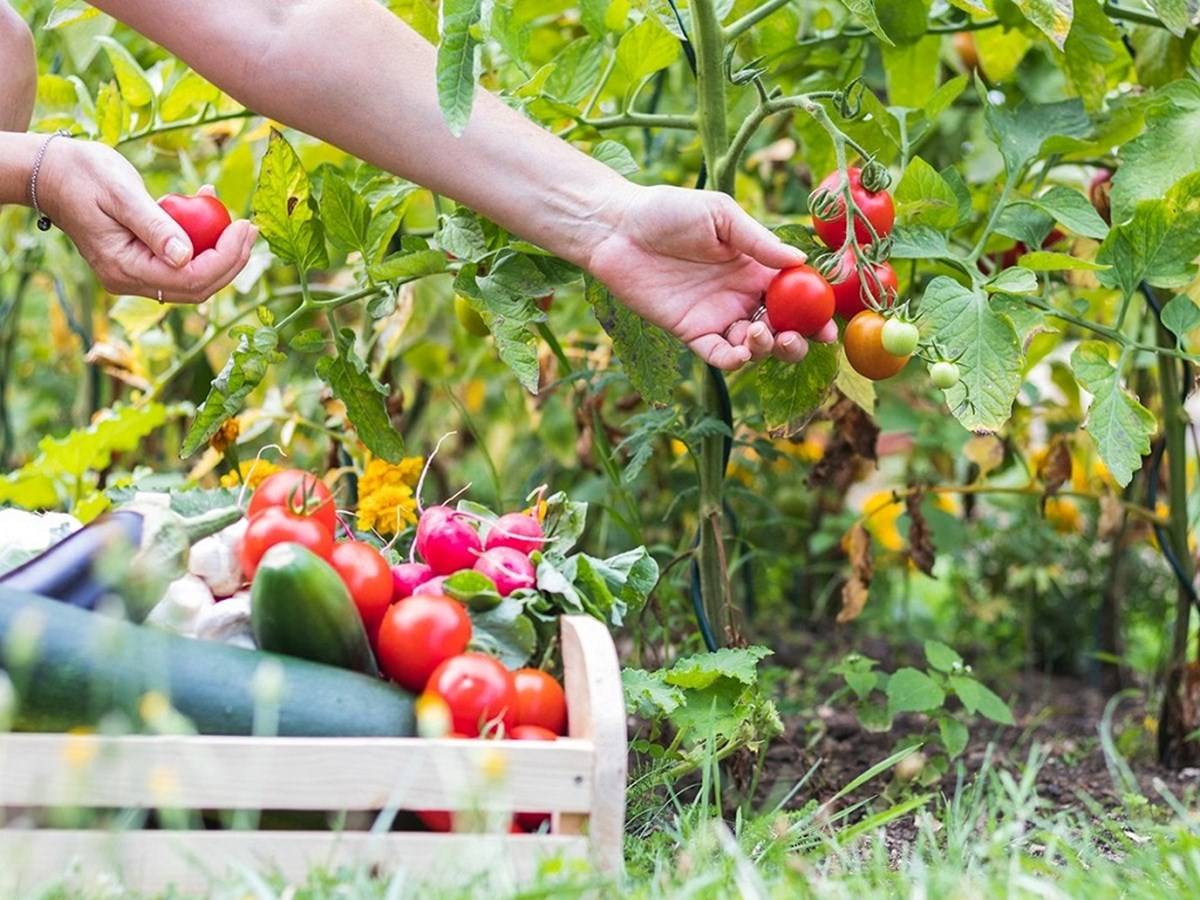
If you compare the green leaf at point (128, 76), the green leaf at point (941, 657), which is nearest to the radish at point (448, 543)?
the green leaf at point (941, 657)

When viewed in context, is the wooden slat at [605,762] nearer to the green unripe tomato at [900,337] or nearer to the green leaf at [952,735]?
the green unripe tomato at [900,337]

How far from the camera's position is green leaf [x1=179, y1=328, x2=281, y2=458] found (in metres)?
1.73

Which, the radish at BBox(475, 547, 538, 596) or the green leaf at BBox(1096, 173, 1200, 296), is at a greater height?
the green leaf at BBox(1096, 173, 1200, 296)

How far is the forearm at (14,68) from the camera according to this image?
75.4 inches

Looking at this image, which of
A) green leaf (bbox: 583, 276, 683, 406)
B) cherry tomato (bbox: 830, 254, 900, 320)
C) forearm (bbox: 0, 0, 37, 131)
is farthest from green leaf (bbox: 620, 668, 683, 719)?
forearm (bbox: 0, 0, 37, 131)

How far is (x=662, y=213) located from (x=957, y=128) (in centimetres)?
156

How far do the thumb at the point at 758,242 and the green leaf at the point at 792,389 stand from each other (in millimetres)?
183

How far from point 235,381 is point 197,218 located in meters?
0.21

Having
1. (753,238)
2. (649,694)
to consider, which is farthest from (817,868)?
(753,238)

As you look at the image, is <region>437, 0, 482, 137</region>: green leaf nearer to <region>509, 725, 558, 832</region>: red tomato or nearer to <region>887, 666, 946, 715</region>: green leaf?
<region>509, 725, 558, 832</region>: red tomato

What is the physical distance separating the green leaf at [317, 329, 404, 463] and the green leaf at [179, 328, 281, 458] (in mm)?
86

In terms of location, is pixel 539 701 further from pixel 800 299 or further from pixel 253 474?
pixel 253 474

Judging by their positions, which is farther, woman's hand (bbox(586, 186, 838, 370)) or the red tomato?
woman's hand (bbox(586, 186, 838, 370))

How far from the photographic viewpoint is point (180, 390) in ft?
10.9
